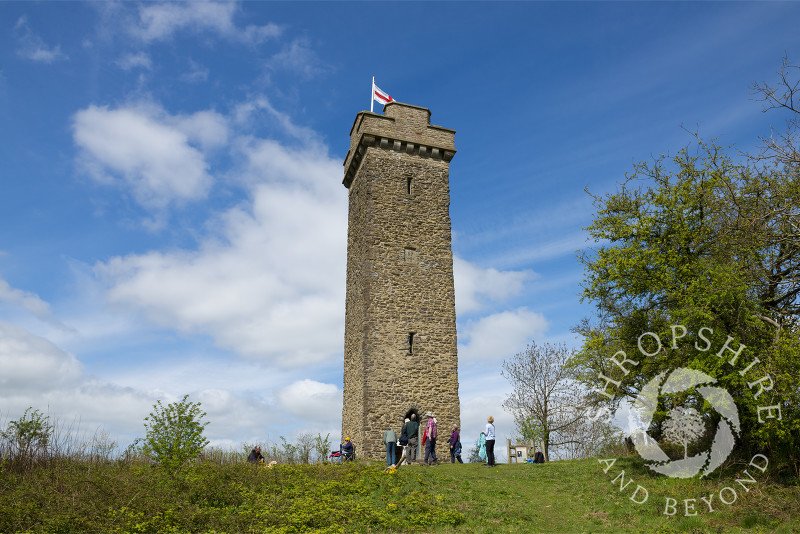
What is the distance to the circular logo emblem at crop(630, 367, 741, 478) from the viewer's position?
11805 mm

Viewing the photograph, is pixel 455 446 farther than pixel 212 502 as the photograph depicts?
Yes

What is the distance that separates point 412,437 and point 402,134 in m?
12.2

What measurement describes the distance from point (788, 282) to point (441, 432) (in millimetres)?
12057

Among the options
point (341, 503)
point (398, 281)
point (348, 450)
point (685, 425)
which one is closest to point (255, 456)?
point (348, 450)

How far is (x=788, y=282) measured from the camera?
37.2ft

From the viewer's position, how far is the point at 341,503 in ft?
33.4

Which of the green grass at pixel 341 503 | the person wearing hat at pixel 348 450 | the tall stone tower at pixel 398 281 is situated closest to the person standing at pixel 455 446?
the tall stone tower at pixel 398 281

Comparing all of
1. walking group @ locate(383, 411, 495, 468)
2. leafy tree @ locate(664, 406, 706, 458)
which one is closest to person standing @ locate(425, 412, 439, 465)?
walking group @ locate(383, 411, 495, 468)

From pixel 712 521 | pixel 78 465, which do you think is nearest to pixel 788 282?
pixel 712 521

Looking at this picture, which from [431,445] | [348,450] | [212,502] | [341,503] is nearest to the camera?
[341,503]

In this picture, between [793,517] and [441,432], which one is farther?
[441,432]

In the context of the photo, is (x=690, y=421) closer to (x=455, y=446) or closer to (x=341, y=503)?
(x=455, y=446)

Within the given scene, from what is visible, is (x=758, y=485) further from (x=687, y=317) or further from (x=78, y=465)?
(x=78, y=465)

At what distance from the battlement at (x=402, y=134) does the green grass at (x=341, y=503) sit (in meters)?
13.4
